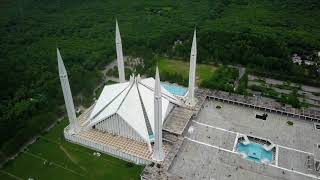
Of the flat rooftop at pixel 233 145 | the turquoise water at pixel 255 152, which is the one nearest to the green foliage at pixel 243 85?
the flat rooftop at pixel 233 145

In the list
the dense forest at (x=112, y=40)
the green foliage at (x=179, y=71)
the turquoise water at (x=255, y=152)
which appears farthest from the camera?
the green foliage at (x=179, y=71)

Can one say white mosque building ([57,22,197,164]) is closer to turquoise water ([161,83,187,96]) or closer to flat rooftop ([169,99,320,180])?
flat rooftop ([169,99,320,180])

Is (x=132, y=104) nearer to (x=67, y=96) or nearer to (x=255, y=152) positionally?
(x=67, y=96)

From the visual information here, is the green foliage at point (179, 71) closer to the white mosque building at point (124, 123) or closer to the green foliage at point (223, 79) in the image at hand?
the green foliage at point (223, 79)

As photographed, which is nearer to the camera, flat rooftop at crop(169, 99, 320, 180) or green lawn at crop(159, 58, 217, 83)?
flat rooftop at crop(169, 99, 320, 180)

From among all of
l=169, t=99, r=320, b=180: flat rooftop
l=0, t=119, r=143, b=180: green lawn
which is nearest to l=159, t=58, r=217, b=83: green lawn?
l=169, t=99, r=320, b=180: flat rooftop

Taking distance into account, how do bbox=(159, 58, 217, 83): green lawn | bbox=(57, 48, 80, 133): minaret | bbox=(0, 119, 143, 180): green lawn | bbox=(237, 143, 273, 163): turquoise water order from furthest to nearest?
1. bbox=(159, 58, 217, 83): green lawn
2. bbox=(237, 143, 273, 163): turquoise water
3. bbox=(0, 119, 143, 180): green lawn
4. bbox=(57, 48, 80, 133): minaret

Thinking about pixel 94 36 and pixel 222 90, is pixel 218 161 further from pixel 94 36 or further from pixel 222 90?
pixel 94 36
